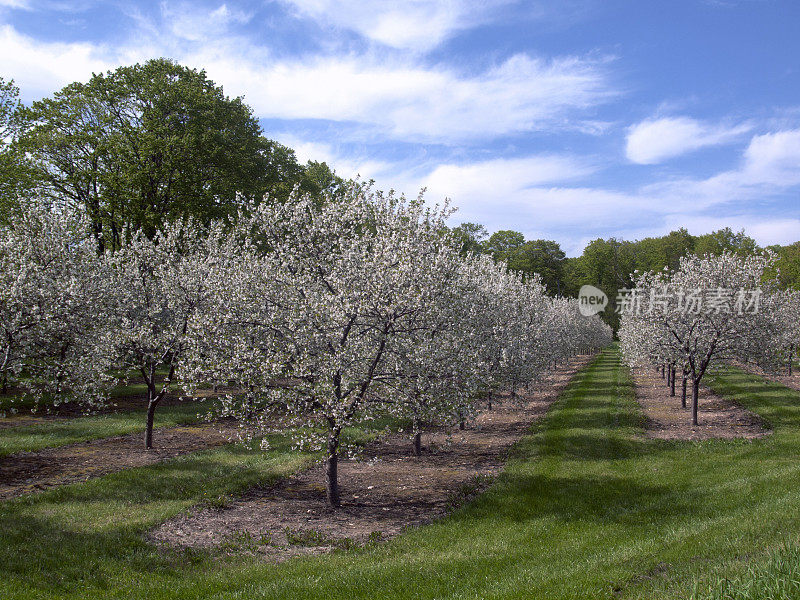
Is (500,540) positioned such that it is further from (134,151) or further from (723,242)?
(723,242)

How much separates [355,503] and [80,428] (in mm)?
14796

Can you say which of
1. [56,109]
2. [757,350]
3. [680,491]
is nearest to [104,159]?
[56,109]

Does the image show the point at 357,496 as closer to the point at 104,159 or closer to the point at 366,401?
the point at 366,401

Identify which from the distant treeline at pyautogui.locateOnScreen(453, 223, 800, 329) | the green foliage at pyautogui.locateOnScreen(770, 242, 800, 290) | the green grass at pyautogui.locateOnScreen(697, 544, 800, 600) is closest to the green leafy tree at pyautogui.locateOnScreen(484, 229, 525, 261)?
the distant treeline at pyautogui.locateOnScreen(453, 223, 800, 329)

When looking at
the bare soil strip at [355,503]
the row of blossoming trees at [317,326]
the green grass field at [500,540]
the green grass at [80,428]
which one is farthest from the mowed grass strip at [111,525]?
the green grass at [80,428]

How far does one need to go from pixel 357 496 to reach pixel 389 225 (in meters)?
7.95

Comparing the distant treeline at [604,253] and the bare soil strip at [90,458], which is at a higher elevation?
the distant treeline at [604,253]

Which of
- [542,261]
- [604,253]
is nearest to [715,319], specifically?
[542,261]

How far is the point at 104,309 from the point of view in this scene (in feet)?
63.4

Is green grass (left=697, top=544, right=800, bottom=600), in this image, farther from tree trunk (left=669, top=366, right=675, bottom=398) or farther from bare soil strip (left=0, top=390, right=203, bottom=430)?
tree trunk (left=669, top=366, right=675, bottom=398)

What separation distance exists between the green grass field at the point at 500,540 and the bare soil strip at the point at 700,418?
441 cm

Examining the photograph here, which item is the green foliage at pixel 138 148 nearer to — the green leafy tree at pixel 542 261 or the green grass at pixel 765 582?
the green grass at pixel 765 582

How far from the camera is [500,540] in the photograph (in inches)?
456

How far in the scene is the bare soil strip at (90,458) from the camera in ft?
51.5
